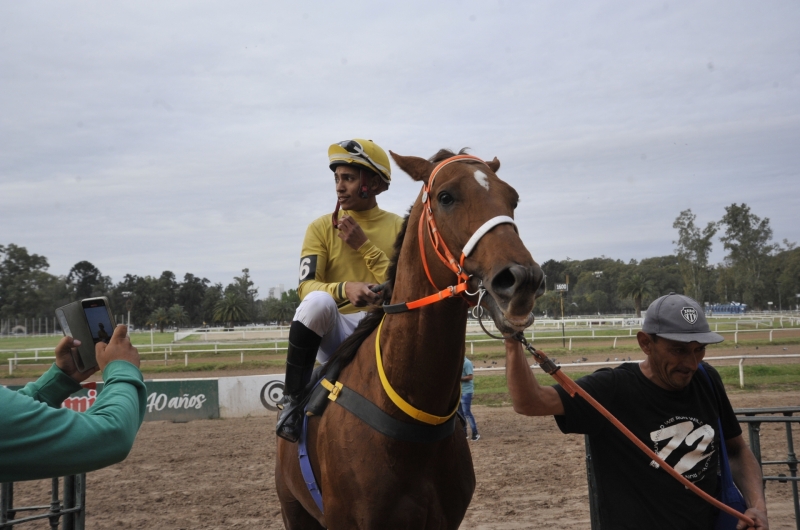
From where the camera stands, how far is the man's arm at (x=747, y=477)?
8.61 ft

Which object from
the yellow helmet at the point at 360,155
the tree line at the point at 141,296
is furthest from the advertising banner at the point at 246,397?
the tree line at the point at 141,296

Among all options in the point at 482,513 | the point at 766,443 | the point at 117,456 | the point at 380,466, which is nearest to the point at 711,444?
the point at 380,466

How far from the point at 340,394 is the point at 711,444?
5.64 feet

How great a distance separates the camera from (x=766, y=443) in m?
9.94

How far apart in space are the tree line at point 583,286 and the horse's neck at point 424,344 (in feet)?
157

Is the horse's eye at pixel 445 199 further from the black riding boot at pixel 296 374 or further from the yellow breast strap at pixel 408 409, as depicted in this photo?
the black riding boot at pixel 296 374

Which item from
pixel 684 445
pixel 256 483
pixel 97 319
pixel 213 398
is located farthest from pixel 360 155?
pixel 213 398

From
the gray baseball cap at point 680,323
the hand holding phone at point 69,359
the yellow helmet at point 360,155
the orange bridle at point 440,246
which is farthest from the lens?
the yellow helmet at point 360,155

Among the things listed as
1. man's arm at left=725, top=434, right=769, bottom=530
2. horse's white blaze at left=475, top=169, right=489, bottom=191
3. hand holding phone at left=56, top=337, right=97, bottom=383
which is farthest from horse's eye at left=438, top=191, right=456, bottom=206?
man's arm at left=725, top=434, right=769, bottom=530

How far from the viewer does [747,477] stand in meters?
2.84

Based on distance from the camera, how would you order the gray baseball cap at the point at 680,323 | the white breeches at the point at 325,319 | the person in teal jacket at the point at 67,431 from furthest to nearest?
the white breeches at the point at 325,319
the gray baseball cap at the point at 680,323
the person in teal jacket at the point at 67,431

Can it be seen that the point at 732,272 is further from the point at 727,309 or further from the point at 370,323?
the point at 370,323

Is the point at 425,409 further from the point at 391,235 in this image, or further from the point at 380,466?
the point at 391,235

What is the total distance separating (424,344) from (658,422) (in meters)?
1.17
